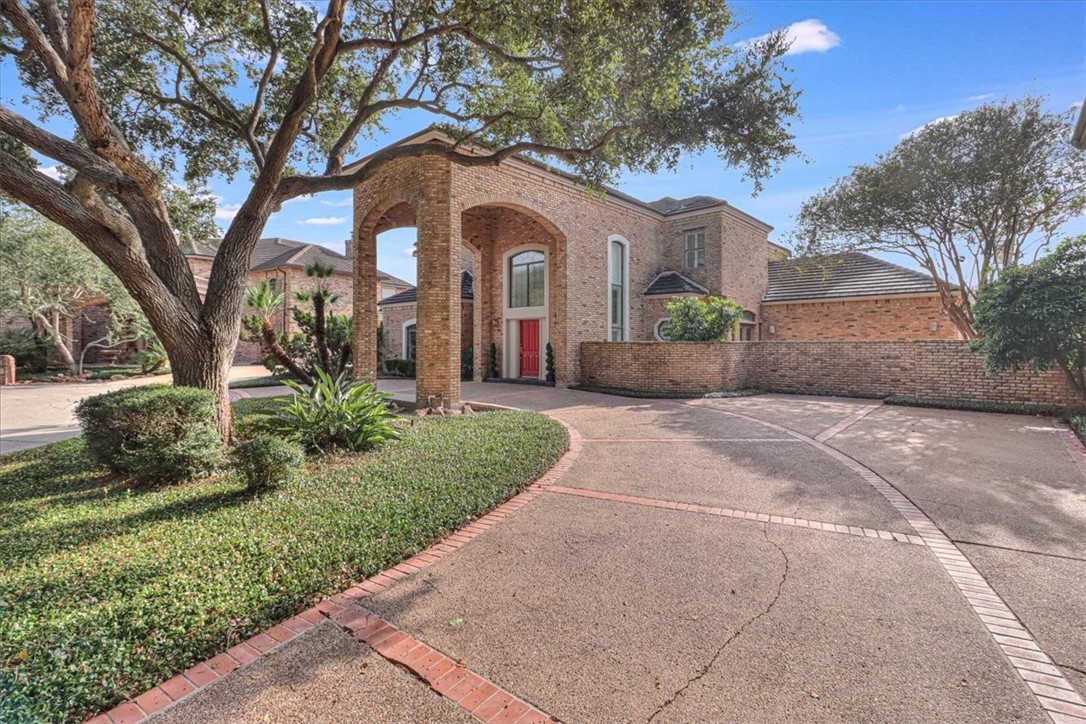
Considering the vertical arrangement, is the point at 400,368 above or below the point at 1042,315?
below

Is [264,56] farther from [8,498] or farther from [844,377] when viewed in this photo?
[844,377]

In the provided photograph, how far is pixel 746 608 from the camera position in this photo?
9.99 feet

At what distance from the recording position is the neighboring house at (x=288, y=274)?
2689cm

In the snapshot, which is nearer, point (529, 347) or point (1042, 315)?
point (1042, 315)

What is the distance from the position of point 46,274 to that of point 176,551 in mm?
22172

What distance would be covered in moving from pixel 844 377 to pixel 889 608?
40.7 feet

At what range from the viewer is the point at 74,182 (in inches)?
209

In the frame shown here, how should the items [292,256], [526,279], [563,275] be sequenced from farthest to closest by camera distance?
[292,256] → [526,279] → [563,275]

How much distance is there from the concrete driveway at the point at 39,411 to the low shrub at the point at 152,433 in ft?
7.76

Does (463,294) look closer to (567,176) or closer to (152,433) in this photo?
(567,176)

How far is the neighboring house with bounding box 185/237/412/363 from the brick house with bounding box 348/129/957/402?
7481mm

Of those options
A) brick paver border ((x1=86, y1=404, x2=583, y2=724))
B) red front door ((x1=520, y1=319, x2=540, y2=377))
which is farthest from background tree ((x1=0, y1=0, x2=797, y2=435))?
red front door ((x1=520, y1=319, x2=540, y2=377))

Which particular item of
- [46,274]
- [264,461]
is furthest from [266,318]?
[46,274]

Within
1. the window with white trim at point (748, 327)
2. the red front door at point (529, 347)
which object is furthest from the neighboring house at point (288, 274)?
the window with white trim at point (748, 327)
